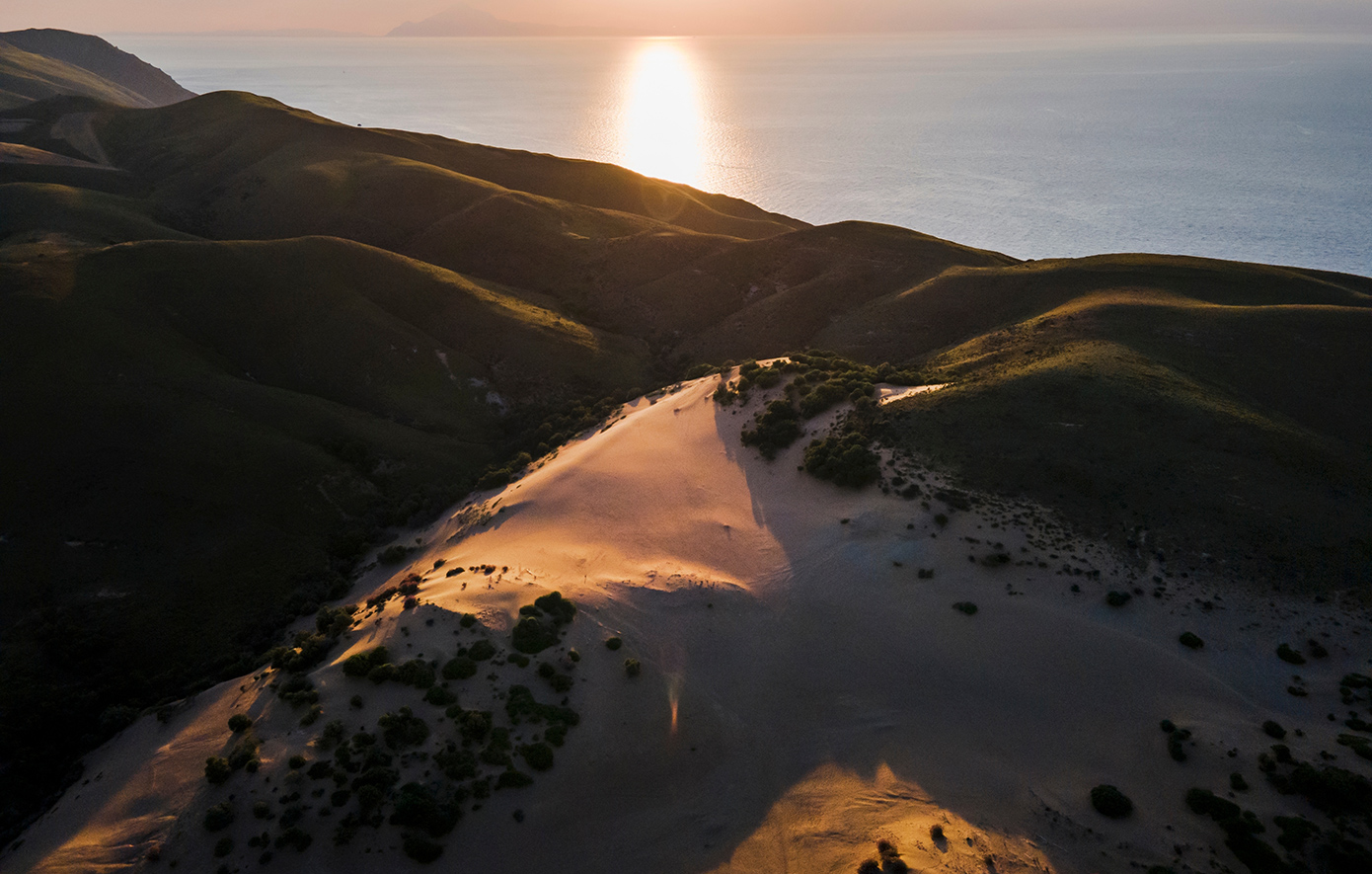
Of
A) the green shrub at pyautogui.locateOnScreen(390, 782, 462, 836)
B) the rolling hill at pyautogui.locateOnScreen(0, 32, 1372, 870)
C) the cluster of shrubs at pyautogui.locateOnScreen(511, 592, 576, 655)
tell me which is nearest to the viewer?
the green shrub at pyautogui.locateOnScreen(390, 782, 462, 836)

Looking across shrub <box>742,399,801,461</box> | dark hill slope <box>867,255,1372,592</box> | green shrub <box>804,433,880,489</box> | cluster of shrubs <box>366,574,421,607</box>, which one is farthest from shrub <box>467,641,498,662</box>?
dark hill slope <box>867,255,1372,592</box>

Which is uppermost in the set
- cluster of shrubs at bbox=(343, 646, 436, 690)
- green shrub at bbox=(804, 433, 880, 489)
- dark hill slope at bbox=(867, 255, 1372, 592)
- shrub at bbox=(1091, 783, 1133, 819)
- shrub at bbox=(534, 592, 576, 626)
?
dark hill slope at bbox=(867, 255, 1372, 592)

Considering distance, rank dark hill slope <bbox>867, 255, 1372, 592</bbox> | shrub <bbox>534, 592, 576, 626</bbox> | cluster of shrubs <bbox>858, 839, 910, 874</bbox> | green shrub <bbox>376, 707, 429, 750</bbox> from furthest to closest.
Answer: dark hill slope <bbox>867, 255, 1372, 592</bbox>
shrub <bbox>534, 592, 576, 626</bbox>
green shrub <bbox>376, 707, 429, 750</bbox>
cluster of shrubs <bbox>858, 839, 910, 874</bbox>

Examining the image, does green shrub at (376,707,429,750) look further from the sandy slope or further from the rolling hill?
the rolling hill

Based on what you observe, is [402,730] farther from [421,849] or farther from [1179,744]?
[1179,744]

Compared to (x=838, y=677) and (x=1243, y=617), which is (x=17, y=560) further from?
(x=1243, y=617)

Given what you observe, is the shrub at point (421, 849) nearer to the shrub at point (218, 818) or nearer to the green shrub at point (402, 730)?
the green shrub at point (402, 730)

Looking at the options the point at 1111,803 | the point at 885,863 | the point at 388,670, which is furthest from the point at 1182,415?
the point at 388,670
